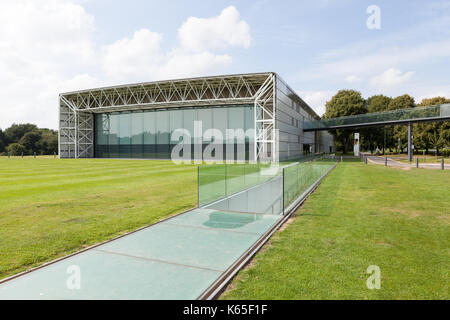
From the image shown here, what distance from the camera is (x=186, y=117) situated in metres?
47.0

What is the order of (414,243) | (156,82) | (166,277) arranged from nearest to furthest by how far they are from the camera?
(166,277) < (414,243) < (156,82)

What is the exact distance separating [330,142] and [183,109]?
6511 centimetres

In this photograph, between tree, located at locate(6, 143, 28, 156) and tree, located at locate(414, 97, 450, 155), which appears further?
tree, located at locate(6, 143, 28, 156)

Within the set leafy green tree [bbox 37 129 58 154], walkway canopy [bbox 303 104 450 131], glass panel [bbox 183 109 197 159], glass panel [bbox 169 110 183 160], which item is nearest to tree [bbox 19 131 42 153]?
leafy green tree [bbox 37 129 58 154]

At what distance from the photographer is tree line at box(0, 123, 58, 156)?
84.6 metres

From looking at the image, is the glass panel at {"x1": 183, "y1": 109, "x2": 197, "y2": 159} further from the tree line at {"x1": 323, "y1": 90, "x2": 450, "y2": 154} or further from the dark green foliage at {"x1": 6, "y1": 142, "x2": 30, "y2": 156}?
the dark green foliage at {"x1": 6, "y1": 142, "x2": 30, "y2": 156}

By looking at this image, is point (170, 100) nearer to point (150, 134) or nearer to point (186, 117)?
point (186, 117)

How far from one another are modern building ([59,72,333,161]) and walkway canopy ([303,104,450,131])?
7230 millimetres

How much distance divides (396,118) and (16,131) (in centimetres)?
10915

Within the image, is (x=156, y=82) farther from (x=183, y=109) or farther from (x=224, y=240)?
(x=224, y=240)

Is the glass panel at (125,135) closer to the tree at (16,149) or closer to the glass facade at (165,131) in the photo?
the glass facade at (165,131)

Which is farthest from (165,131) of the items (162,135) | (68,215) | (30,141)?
(30,141)

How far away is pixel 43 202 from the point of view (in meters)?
11.1
